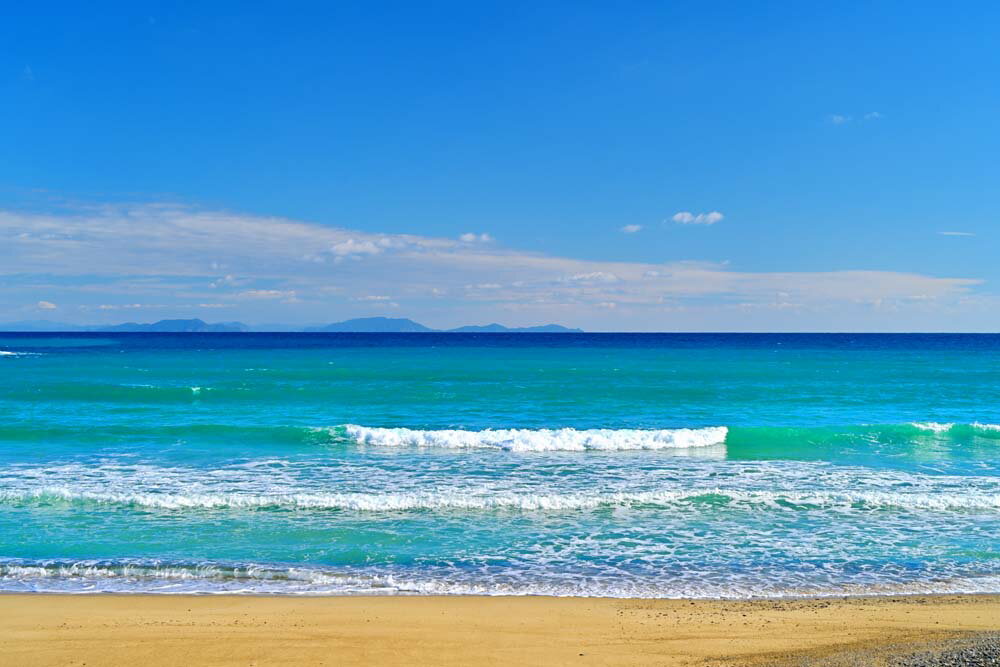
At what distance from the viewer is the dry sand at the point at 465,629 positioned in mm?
6930

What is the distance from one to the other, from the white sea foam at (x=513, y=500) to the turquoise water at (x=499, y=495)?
56mm

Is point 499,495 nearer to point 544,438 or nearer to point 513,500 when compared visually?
point 513,500

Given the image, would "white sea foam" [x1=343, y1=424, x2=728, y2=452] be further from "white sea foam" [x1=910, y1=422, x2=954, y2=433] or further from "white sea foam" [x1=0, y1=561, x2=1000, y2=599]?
"white sea foam" [x1=0, y1=561, x2=1000, y2=599]

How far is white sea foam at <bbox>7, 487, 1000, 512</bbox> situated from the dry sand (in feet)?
14.1

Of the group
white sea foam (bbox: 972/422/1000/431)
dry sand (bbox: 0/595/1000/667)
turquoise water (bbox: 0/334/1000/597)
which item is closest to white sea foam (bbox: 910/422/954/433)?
turquoise water (bbox: 0/334/1000/597)

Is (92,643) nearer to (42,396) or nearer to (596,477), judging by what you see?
(596,477)

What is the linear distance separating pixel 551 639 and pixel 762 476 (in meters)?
9.91

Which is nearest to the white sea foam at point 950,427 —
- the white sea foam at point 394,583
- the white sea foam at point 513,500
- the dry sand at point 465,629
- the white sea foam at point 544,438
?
the white sea foam at point 544,438

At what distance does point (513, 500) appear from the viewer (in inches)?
519

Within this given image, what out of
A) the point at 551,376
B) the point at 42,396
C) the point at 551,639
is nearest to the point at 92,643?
the point at 551,639

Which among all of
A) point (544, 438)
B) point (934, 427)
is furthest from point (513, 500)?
point (934, 427)

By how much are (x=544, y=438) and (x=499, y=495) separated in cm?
660

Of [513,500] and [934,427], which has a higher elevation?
[934,427]

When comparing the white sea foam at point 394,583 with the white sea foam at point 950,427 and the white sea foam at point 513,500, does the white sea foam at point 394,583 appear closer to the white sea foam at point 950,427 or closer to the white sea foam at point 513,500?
the white sea foam at point 513,500
